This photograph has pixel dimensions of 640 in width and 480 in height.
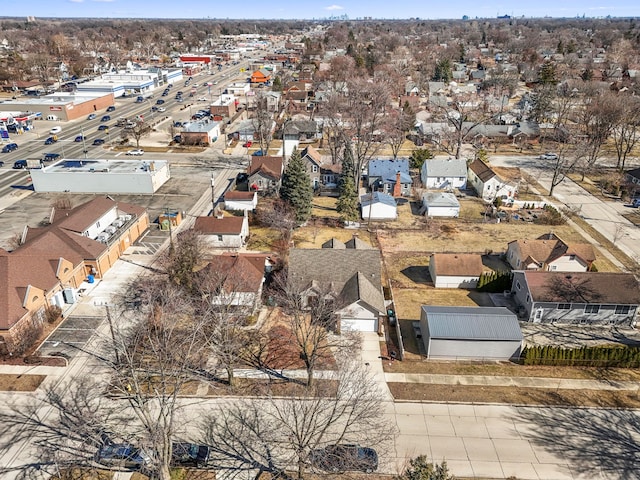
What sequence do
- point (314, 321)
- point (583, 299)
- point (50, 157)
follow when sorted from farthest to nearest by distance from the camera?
point (50, 157) → point (583, 299) → point (314, 321)

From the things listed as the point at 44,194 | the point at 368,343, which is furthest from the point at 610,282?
the point at 44,194

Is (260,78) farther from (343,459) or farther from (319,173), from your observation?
(343,459)

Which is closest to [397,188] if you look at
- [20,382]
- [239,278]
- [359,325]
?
[359,325]

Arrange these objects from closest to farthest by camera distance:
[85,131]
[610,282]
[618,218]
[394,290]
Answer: [610,282] → [394,290] → [618,218] → [85,131]

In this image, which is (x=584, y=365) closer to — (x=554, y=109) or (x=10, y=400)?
(x=10, y=400)

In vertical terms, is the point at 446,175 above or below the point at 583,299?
above

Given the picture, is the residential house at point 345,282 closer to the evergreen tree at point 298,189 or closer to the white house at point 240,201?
the evergreen tree at point 298,189
